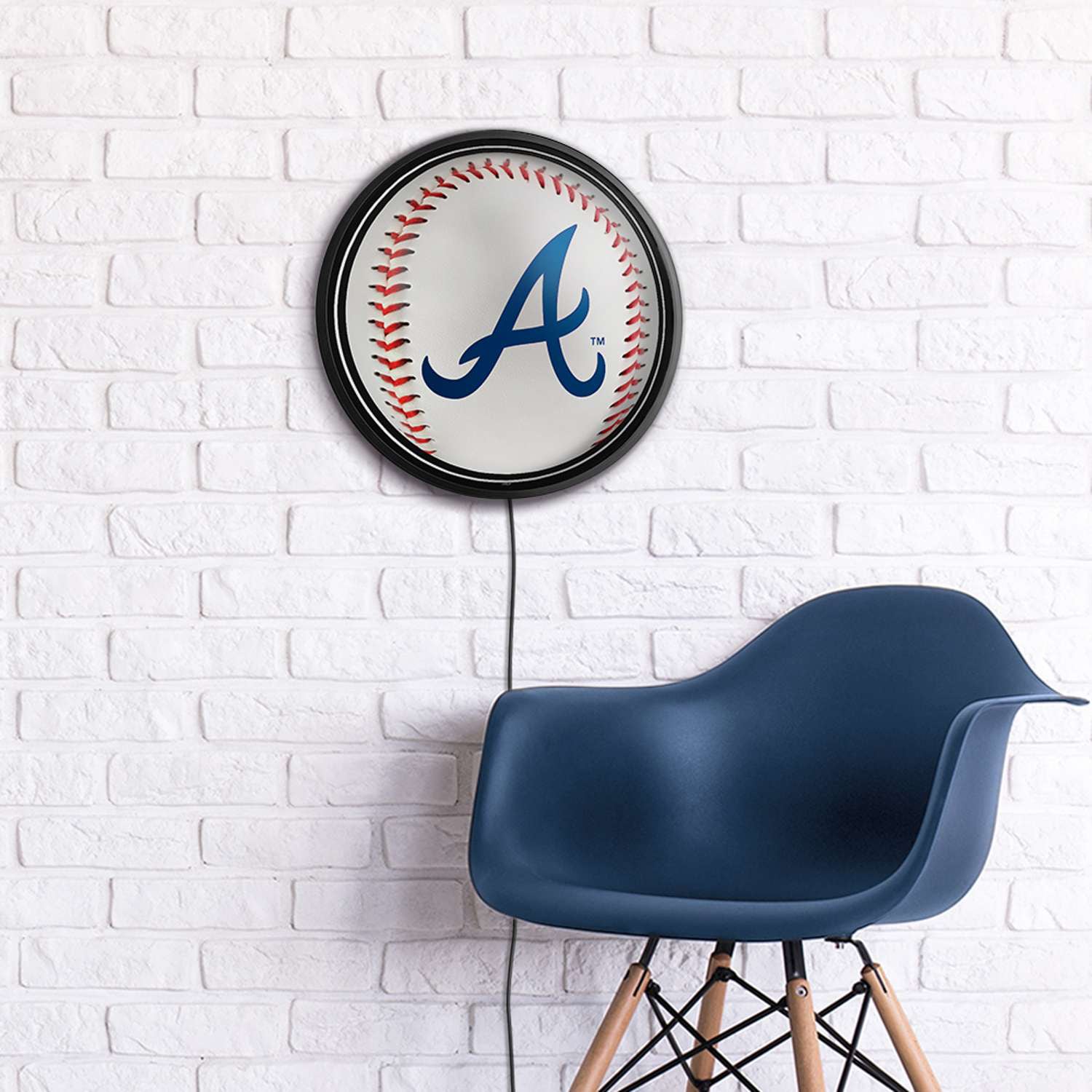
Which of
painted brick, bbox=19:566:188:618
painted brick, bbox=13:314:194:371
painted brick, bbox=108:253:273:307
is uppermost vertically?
painted brick, bbox=108:253:273:307

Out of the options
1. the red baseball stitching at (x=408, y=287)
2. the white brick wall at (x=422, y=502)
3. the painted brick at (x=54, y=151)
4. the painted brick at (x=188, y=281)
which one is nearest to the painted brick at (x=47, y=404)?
the white brick wall at (x=422, y=502)

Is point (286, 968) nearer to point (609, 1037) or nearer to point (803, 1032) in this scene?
point (609, 1037)

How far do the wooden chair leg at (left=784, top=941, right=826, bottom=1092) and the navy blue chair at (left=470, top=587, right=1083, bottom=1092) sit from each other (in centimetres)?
10

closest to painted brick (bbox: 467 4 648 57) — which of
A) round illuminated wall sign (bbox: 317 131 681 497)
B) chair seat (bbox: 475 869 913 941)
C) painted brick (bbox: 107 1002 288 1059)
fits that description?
round illuminated wall sign (bbox: 317 131 681 497)

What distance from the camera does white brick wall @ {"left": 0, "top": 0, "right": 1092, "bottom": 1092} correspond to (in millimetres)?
1527

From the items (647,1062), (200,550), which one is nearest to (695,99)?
(200,550)

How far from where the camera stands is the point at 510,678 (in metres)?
1.54

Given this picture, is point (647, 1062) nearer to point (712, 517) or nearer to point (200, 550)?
point (712, 517)

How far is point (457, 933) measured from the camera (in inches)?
60.6

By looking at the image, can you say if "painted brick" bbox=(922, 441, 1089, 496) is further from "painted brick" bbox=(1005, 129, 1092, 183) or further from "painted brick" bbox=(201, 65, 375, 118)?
"painted brick" bbox=(201, 65, 375, 118)

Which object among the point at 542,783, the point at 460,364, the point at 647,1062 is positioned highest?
the point at 460,364

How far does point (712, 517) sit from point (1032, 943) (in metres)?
0.70

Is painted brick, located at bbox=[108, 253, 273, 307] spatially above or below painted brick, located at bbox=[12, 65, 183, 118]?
below

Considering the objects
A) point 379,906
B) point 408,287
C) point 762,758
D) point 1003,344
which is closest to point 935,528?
point 1003,344
